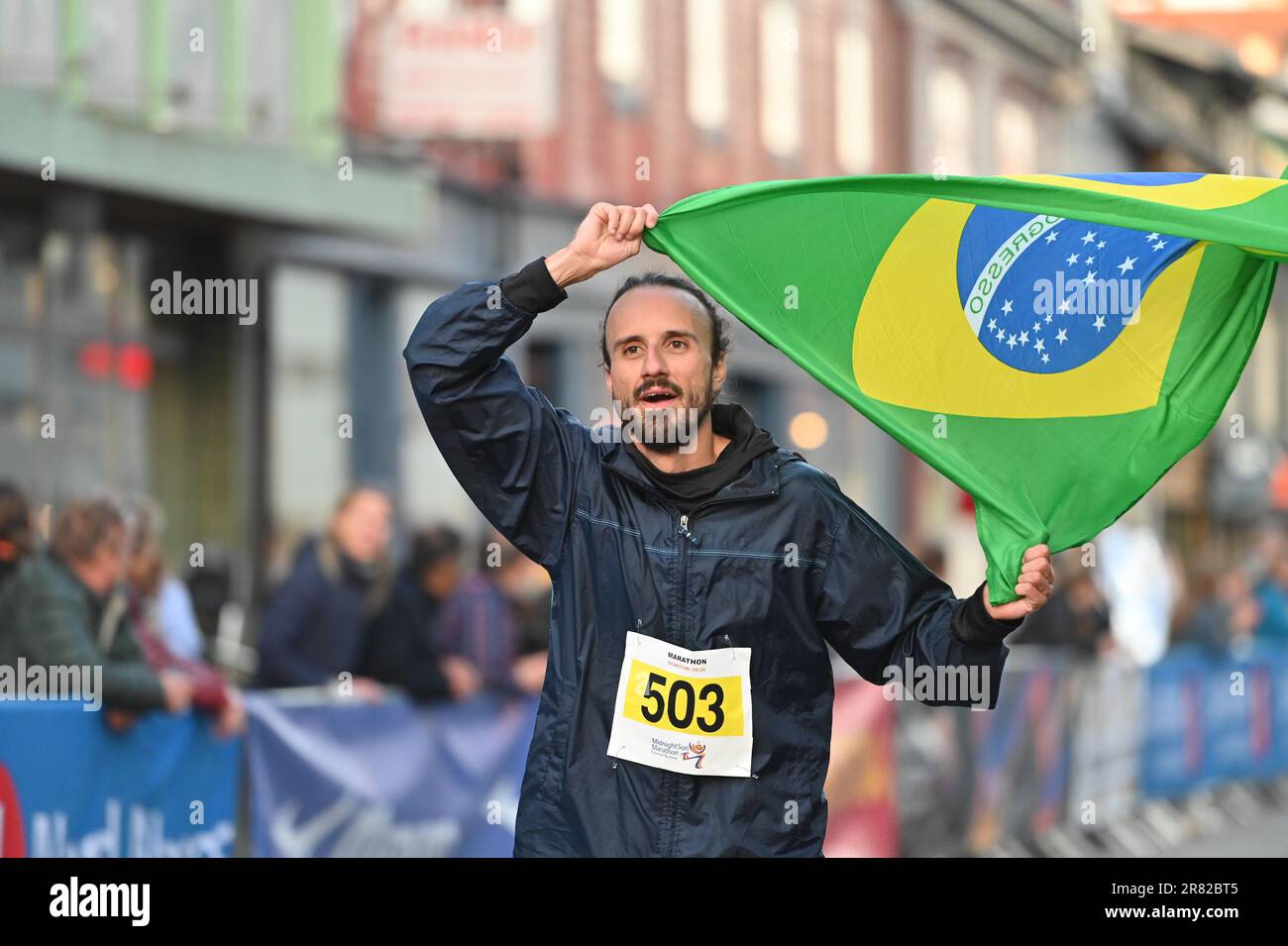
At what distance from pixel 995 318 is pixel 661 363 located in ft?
2.98

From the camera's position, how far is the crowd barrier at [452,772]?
7.52 meters

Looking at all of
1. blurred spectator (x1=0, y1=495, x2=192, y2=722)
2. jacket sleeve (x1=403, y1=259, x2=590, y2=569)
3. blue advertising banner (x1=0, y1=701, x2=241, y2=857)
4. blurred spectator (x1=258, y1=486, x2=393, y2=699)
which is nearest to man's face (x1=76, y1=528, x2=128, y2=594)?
blurred spectator (x1=0, y1=495, x2=192, y2=722)

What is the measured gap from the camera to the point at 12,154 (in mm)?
14664

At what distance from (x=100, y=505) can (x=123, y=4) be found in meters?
8.74

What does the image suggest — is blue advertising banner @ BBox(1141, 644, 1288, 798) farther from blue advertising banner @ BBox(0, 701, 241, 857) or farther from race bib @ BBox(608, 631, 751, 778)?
race bib @ BBox(608, 631, 751, 778)

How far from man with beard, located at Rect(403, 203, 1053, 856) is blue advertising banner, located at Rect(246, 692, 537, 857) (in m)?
3.85

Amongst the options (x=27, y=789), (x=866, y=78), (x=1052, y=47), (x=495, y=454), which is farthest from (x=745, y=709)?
(x=1052, y=47)

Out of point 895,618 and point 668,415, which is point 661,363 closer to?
point 668,415

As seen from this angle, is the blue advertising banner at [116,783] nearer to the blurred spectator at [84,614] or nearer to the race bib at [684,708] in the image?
the blurred spectator at [84,614]

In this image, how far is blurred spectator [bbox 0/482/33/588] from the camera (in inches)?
344

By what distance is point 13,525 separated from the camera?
8938 mm
